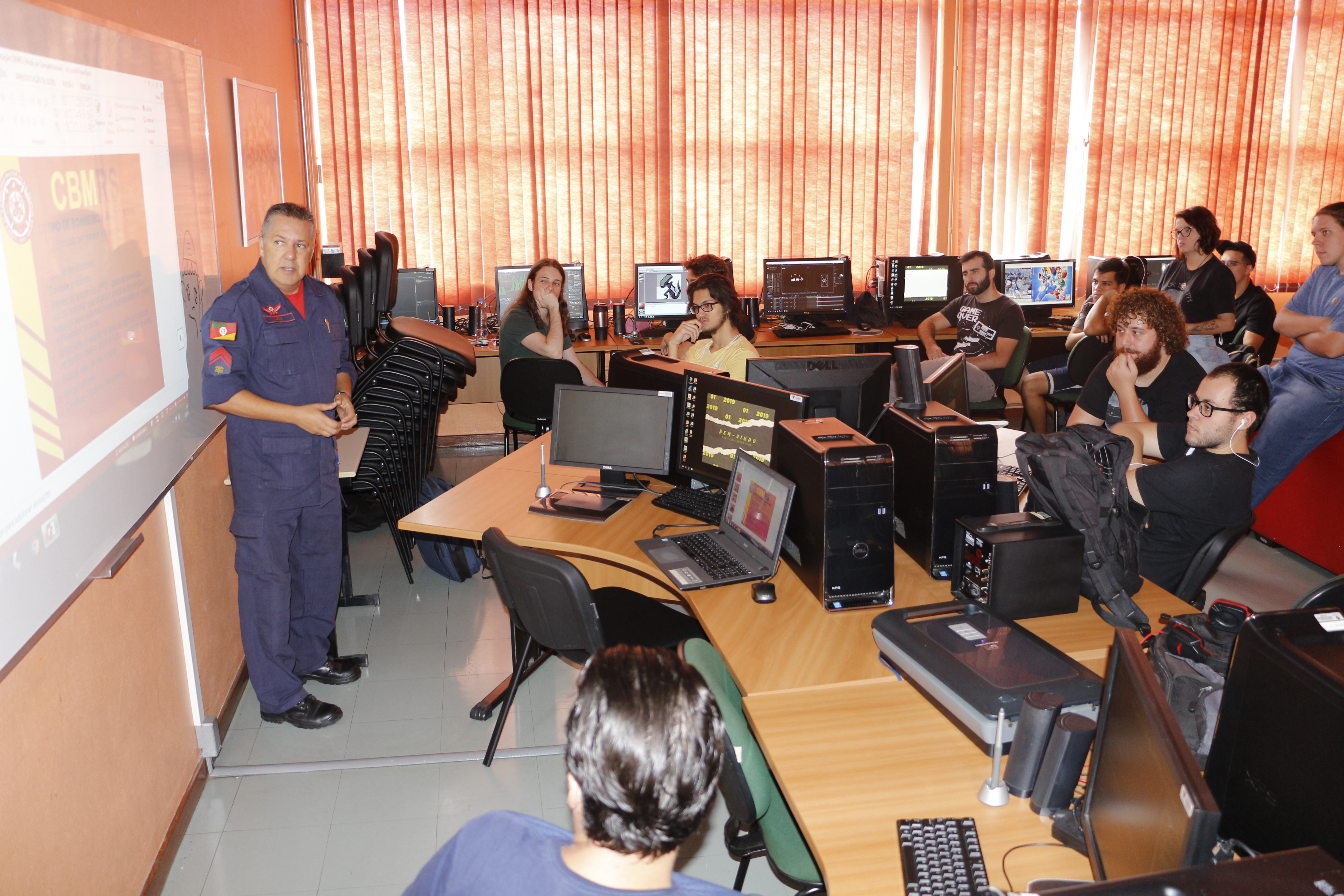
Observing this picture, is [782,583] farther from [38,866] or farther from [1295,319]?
[1295,319]

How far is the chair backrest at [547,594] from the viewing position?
249cm

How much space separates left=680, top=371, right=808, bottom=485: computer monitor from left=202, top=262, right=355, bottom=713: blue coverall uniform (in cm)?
117

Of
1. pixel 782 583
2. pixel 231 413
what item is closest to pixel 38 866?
pixel 231 413

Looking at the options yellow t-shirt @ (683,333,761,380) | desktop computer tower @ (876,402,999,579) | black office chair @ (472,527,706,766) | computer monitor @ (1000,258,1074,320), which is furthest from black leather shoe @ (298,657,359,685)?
computer monitor @ (1000,258,1074,320)

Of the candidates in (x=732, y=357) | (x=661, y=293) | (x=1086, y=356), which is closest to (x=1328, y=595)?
(x=732, y=357)

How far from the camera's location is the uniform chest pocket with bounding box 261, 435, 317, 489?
300 cm

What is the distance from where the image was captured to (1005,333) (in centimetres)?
580

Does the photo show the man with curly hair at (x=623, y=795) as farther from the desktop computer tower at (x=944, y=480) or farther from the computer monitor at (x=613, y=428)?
the computer monitor at (x=613, y=428)

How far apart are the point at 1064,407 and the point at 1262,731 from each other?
5.16 m

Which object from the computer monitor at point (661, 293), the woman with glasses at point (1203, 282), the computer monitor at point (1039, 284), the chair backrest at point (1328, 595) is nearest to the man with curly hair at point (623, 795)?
the chair backrest at point (1328, 595)

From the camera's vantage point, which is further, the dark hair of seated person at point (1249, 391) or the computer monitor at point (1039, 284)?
the computer monitor at point (1039, 284)

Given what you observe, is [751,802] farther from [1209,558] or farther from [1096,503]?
[1209,558]

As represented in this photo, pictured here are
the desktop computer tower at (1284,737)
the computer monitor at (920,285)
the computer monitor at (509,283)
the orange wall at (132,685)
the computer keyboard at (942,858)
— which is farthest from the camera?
the computer monitor at (920,285)

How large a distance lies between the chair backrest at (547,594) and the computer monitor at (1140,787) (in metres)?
1.28
